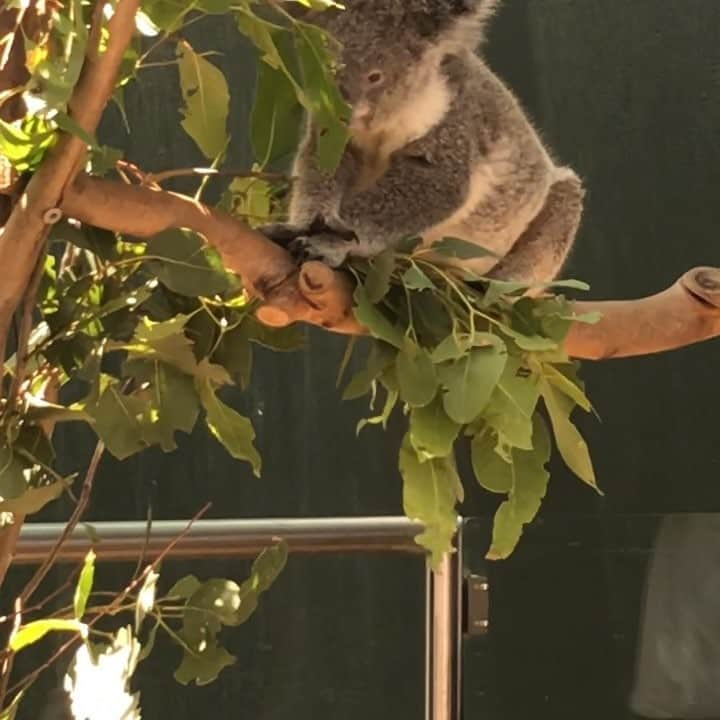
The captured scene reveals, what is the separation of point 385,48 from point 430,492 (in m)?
0.53

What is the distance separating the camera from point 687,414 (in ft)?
9.04

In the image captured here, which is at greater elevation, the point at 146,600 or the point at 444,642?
the point at 146,600

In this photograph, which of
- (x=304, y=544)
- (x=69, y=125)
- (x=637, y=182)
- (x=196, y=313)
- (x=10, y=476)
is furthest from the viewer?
(x=637, y=182)

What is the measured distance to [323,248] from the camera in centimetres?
112

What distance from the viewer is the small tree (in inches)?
29.4

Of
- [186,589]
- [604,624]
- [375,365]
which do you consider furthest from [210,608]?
[604,624]

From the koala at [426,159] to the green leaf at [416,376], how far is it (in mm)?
196

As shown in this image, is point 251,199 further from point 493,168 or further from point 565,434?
point 565,434

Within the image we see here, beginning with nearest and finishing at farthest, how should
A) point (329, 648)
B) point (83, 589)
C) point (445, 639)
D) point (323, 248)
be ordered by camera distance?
point (83, 589)
point (323, 248)
point (445, 639)
point (329, 648)

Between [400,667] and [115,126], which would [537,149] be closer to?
[115,126]

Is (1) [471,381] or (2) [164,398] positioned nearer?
(1) [471,381]

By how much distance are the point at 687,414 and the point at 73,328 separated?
2099mm

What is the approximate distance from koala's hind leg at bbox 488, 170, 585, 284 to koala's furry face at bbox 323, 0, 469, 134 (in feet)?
1.31

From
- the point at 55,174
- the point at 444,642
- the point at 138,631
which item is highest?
the point at 55,174
